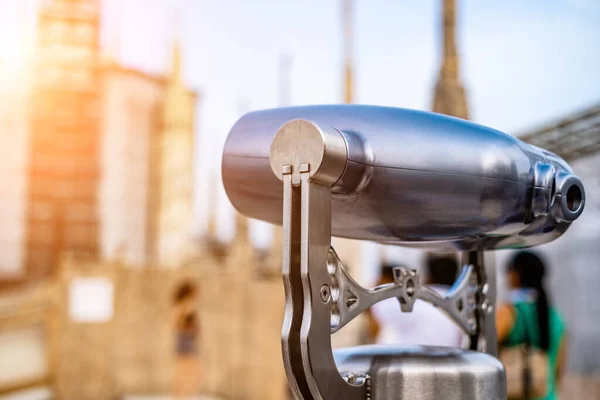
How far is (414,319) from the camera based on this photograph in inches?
57.7

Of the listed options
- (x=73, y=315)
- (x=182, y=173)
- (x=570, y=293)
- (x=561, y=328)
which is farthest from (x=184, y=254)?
(x=561, y=328)

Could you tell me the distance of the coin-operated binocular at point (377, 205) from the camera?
0.36 metres

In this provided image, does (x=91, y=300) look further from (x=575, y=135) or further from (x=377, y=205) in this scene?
(x=377, y=205)

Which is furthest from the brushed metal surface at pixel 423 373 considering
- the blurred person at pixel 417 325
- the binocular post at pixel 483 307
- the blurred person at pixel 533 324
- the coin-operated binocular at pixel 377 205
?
the blurred person at pixel 533 324

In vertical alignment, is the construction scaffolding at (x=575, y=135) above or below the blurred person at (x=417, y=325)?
above

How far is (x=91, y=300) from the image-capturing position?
7.48 meters

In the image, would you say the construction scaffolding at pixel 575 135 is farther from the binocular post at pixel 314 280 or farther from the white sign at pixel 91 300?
the white sign at pixel 91 300

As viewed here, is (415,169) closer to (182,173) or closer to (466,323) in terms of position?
(466,323)

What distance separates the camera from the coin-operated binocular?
1.20ft

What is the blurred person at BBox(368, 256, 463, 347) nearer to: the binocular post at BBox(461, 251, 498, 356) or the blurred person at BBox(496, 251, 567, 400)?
the blurred person at BBox(496, 251, 567, 400)

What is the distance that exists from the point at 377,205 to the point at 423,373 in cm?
10

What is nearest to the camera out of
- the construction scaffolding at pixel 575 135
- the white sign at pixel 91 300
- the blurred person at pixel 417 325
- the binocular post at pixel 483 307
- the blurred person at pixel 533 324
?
the binocular post at pixel 483 307

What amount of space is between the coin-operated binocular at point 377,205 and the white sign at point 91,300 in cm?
739

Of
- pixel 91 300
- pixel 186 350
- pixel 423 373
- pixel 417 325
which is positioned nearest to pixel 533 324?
pixel 417 325
